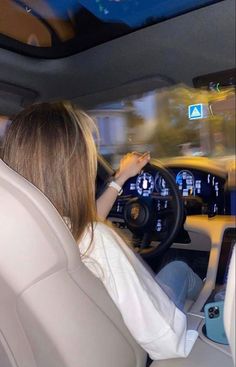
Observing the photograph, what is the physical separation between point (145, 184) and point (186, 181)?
0.75 ft

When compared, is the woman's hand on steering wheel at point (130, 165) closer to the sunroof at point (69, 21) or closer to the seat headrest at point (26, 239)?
the sunroof at point (69, 21)

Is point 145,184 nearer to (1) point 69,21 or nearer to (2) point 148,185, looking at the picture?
(2) point 148,185

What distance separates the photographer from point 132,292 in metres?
0.95

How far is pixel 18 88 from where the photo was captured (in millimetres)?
1745

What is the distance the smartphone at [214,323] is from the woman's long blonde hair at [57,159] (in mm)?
438

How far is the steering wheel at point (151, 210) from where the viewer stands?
5.73 ft

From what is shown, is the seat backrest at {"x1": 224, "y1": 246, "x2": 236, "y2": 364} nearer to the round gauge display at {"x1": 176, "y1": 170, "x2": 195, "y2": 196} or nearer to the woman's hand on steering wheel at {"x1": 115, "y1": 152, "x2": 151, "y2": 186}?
the woman's hand on steering wheel at {"x1": 115, "y1": 152, "x2": 151, "y2": 186}

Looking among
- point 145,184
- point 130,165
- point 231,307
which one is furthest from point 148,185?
point 231,307

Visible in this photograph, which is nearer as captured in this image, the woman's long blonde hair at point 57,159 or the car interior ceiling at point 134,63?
the woman's long blonde hair at point 57,159

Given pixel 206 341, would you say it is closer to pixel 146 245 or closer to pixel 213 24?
pixel 146 245

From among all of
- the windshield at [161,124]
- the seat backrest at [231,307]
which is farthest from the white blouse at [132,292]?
the windshield at [161,124]

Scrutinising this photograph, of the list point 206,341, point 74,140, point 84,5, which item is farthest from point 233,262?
point 84,5

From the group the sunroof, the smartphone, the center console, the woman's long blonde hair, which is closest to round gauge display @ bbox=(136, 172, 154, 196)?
the center console

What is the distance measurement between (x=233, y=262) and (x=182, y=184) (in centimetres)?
135
